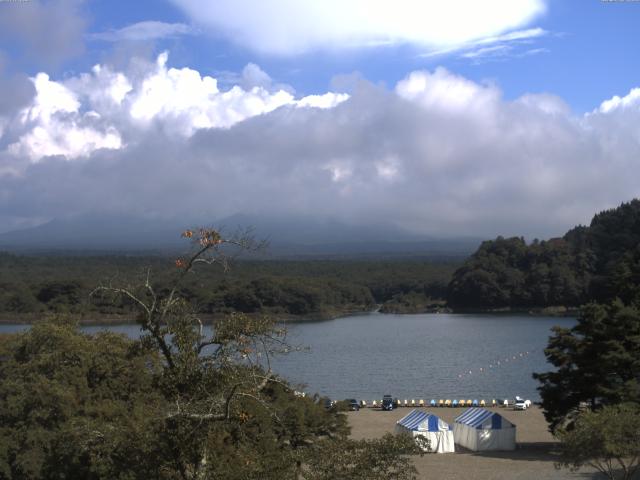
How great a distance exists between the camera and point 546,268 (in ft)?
261

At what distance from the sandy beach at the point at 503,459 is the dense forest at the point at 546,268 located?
51.4m

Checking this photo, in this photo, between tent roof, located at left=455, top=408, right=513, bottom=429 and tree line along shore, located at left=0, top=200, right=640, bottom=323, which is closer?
tent roof, located at left=455, top=408, right=513, bottom=429

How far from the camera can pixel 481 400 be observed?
32344 millimetres

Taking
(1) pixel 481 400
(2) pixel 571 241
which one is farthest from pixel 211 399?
(2) pixel 571 241

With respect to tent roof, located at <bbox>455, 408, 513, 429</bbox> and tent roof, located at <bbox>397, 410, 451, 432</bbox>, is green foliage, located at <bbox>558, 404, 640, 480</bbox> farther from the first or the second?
tent roof, located at <bbox>397, 410, 451, 432</bbox>

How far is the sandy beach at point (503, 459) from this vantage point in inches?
691

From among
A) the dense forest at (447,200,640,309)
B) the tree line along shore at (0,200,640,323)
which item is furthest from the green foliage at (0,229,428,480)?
the dense forest at (447,200,640,309)

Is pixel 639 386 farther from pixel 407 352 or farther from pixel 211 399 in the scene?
pixel 407 352

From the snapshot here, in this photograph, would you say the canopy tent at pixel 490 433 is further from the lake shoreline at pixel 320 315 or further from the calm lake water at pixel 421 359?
the lake shoreline at pixel 320 315

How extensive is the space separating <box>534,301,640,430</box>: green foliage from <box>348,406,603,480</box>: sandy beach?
4.23ft

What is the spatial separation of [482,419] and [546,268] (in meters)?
60.4

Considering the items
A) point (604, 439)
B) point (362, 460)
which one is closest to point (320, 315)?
point (604, 439)

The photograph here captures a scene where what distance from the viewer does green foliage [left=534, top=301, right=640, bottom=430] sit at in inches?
758

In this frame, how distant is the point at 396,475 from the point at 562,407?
1317 centimetres
